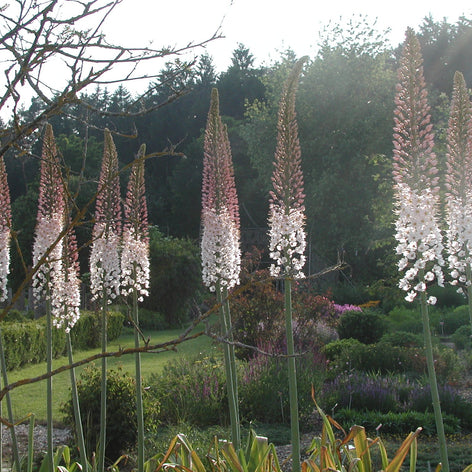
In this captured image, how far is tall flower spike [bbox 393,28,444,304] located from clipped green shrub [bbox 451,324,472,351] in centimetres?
966

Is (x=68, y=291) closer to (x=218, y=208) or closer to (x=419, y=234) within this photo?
(x=218, y=208)

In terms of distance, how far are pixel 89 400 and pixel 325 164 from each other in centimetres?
1707

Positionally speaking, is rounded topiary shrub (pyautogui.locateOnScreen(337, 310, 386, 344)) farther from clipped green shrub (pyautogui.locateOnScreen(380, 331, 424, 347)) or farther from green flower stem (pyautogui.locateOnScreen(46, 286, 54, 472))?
green flower stem (pyautogui.locateOnScreen(46, 286, 54, 472))

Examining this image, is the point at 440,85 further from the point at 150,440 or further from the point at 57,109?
the point at 57,109

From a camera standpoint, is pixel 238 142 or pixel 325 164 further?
pixel 238 142

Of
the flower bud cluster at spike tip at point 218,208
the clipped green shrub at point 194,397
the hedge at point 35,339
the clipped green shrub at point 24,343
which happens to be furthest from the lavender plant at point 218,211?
the clipped green shrub at point 24,343

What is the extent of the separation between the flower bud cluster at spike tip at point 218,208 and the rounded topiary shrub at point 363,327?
9423mm

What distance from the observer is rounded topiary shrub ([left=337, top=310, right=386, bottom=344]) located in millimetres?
13523

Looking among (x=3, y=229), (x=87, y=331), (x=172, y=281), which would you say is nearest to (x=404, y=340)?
(x=87, y=331)

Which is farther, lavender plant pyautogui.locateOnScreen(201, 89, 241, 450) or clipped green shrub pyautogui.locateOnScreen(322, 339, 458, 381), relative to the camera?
clipped green shrub pyautogui.locateOnScreen(322, 339, 458, 381)

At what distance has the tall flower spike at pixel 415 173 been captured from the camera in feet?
11.5

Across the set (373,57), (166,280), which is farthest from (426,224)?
(373,57)

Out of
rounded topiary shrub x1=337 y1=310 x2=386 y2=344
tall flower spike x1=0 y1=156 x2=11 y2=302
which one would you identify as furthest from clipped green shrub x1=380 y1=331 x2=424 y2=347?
tall flower spike x1=0 y1=156 x2=11 y2=302

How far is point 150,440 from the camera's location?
621 centimetres
